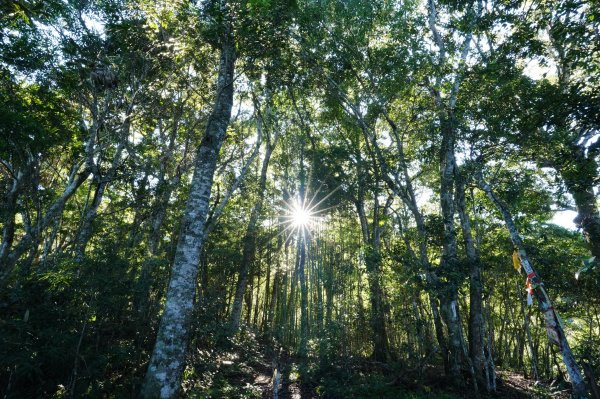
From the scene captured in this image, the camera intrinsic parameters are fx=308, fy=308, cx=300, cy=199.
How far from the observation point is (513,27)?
22.7ft

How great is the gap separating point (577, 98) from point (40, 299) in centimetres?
→ 1004

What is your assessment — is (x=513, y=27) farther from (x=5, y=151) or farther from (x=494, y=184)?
(x=5, y=151)

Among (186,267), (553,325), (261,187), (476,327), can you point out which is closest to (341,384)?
(476,327)

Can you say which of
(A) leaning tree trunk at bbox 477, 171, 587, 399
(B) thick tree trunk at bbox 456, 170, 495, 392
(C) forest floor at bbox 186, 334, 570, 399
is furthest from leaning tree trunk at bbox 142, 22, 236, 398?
(A) leaning tree trunk at bbox 477, 171, 587, 399

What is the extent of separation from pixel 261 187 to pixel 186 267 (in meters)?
9.72

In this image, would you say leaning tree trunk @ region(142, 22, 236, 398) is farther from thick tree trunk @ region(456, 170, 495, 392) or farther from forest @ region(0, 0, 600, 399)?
thick tree trunk @ region(456, 170, 495, 392)

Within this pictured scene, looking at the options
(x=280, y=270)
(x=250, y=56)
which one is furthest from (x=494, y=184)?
(x=280, y=270)

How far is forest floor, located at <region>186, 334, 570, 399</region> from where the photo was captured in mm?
7895

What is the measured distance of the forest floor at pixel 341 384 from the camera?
25.9 feet

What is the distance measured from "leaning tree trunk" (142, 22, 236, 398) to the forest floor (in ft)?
6.64

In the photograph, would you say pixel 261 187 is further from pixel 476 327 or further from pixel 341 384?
pixel 476 327

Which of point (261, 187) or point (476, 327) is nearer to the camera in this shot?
point (476, 327)

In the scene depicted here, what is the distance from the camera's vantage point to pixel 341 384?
29.2 feet

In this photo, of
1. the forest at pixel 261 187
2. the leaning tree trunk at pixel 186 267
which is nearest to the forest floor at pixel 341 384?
the forest at pixel 261 187
